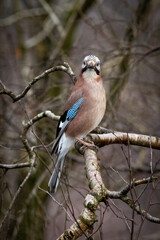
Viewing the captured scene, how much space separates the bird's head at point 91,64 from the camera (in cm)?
546

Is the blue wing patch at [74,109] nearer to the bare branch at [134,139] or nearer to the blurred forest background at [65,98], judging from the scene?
the blurred forest background at [65,98]

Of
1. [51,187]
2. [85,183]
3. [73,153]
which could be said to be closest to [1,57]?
[73,153]

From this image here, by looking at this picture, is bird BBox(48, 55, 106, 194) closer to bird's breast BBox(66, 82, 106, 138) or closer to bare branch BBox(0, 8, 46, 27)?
bird's breast BBox(66, 82, 106, 138)

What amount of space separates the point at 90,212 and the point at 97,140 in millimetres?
1680

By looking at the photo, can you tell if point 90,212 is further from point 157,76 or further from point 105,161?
point 157,76

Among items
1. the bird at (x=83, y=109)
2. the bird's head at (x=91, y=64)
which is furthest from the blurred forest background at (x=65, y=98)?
the bird's head at (x=91, y=64)

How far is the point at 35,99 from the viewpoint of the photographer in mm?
6207

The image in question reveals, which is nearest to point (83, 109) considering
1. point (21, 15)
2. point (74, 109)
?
point (74, 109)

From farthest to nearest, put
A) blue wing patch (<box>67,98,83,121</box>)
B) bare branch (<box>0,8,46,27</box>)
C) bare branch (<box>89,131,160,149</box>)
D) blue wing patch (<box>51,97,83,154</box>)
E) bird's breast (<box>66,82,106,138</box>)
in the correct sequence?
bare branch (<box>0,8,46,27</box>), blue wing patch (<box>67,98,83,121</box>), bird's breast (<box>66,82,106,138</box>), blue wing patch (<box>51,97,83,154</box>), bare branch (<box>89,131,160,149</box>)

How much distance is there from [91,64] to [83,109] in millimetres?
A: 641

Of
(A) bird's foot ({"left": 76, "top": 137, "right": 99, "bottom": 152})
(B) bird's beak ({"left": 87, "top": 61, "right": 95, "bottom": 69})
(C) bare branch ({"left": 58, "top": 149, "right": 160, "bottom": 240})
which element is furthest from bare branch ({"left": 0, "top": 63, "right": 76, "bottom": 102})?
(C) bare branch ({"left": 58, "top": 149, "right": 160, "bottom": 240})

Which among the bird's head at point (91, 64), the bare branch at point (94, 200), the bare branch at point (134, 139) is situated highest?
the bird's head at point (91, 64)

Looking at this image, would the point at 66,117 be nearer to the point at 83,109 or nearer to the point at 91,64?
the point at 83,109

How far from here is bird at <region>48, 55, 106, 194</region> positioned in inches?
213
